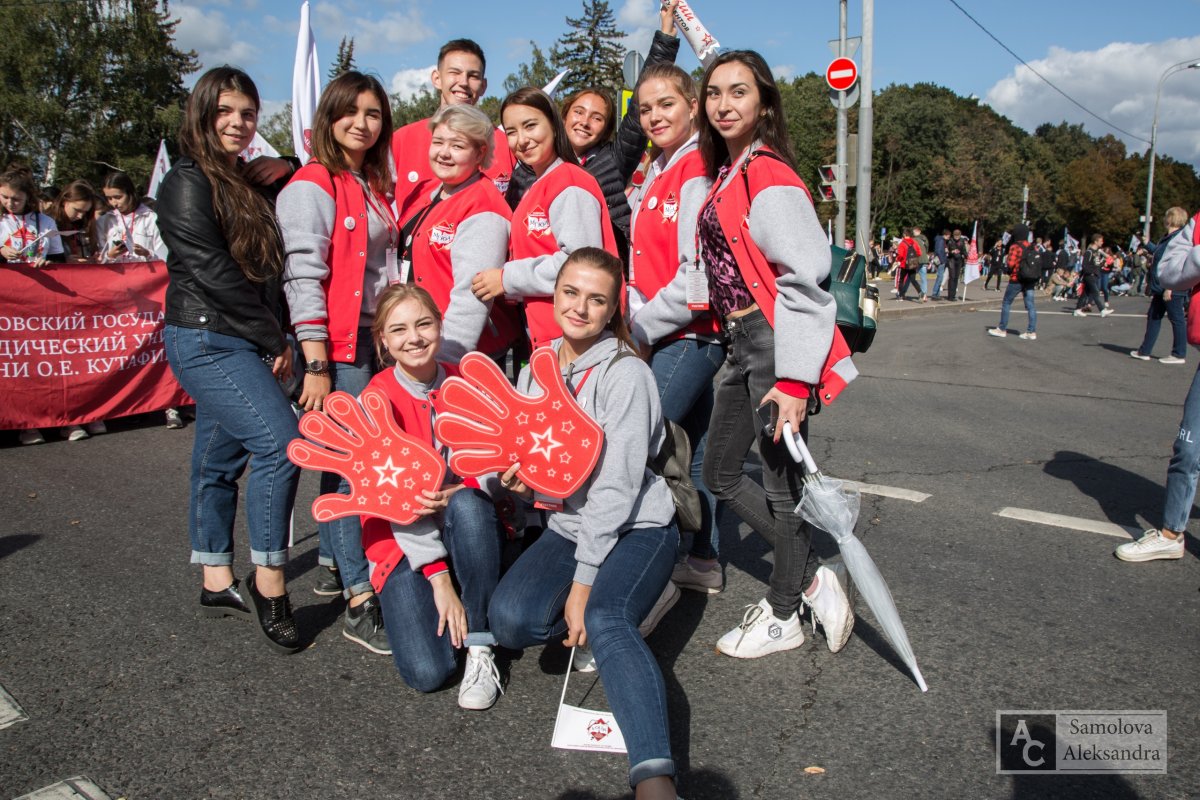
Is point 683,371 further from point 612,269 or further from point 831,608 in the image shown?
point 831,608

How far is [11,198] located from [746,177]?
6.68m

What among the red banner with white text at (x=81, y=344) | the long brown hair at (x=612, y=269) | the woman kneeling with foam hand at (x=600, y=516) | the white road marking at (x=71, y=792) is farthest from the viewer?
the red banner with white text at (x=81, y=344)

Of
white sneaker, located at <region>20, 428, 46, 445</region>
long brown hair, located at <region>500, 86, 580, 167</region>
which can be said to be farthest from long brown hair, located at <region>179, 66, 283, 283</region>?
white sneaker, located at <region>20, 428, 46, 445</region>

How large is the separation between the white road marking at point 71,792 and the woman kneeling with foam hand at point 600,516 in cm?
113

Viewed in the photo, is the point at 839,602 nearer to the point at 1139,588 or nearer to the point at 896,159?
the point at 1139,588

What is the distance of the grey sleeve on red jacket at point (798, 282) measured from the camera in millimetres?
2652

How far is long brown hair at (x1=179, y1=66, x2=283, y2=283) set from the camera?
2969 millimetres

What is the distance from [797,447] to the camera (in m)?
2.76

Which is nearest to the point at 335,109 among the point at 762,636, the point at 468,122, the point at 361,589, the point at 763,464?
the point at 468,122

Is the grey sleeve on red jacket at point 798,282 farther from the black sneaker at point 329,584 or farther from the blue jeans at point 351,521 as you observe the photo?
the black sneaker at point 329,584

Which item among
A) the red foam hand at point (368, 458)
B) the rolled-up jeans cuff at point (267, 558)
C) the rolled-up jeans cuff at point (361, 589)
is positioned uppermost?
the red foam hand at point (368, 458)

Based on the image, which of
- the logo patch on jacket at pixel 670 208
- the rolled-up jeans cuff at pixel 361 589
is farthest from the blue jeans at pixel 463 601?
the logo patch on jacket at pixel 670 208

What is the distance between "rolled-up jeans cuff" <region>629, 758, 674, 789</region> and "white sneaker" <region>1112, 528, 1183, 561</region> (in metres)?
2.88

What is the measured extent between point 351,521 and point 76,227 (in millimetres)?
5997
